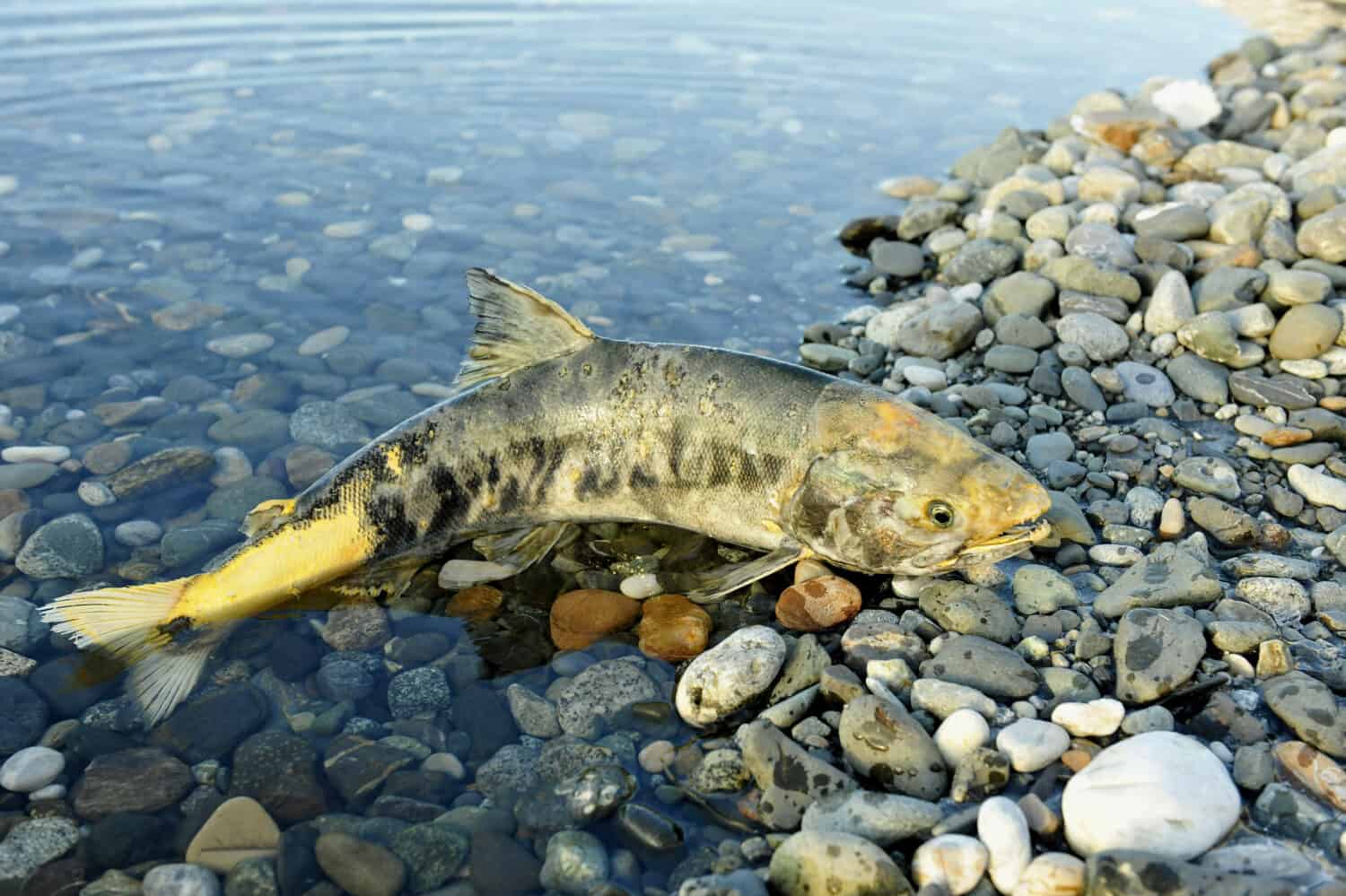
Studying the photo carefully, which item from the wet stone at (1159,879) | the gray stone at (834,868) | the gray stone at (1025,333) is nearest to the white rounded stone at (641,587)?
the gray stone at (834,868)

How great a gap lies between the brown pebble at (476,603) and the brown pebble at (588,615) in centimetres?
31

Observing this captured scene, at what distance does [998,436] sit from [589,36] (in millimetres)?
11715

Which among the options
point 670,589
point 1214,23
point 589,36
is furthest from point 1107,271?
point 1214,23

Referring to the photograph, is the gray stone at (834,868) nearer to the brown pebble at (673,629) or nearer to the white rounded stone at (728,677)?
the white rounded stone at (728,677)

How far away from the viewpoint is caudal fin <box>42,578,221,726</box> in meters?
4.70

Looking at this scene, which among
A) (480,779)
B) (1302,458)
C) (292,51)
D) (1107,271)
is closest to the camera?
(480,779)

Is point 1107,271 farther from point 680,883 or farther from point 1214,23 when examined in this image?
point 1214,23

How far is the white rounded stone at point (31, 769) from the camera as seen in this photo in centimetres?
420

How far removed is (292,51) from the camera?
14484 millimetres

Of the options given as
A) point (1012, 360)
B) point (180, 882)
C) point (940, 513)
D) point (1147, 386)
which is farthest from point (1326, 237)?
point (180, 882)

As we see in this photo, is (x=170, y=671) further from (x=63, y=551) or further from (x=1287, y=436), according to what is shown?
(x=1287, y=436)

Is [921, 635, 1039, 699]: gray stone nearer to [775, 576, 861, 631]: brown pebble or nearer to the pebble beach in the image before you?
the pebble beach

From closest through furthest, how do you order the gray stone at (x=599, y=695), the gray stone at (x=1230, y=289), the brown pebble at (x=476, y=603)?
the gray stone at (x=599, y=695), the brown pebble at (x=476, y=603), the gray stone at (x=1230, y=289)

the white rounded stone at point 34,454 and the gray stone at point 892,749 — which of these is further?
the white rounded stone at point 34,454
